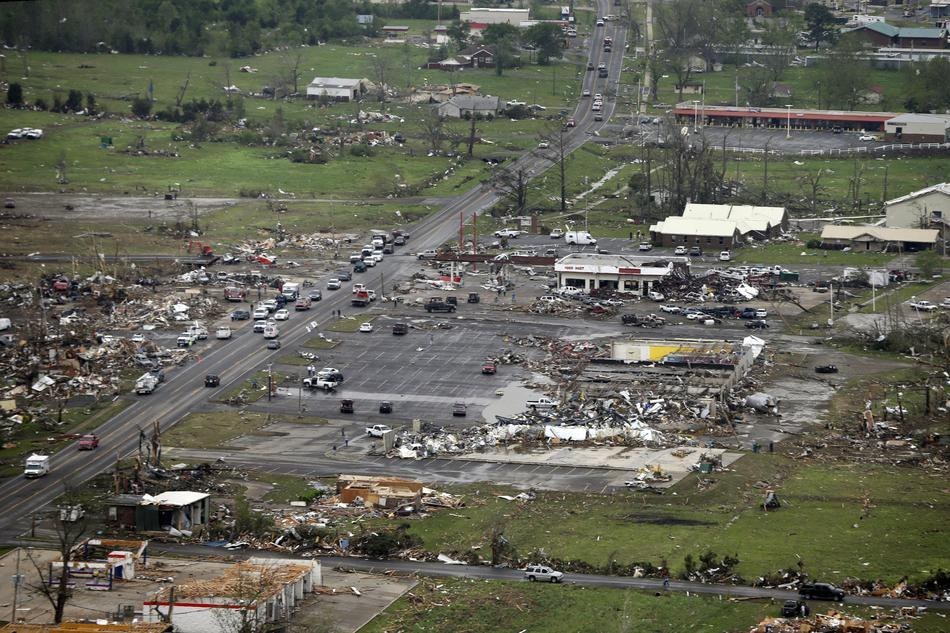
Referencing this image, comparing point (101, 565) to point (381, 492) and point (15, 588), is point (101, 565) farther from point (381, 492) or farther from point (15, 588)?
point (381, 492)

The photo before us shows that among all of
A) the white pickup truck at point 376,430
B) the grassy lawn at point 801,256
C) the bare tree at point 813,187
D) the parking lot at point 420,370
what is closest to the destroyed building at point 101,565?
the white pickup truck at point 376,430

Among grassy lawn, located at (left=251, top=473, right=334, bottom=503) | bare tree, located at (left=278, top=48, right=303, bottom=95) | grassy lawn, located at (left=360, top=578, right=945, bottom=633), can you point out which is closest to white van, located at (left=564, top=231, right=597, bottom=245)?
grassy lawn, located at (left=251, top=473, right=334, bottom=503)

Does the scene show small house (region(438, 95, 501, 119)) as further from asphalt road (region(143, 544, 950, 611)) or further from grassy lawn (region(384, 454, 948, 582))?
asphalt road (region(143, 544, 950, 611))

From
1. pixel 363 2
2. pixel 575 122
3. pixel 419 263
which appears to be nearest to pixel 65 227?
pixel 419 263

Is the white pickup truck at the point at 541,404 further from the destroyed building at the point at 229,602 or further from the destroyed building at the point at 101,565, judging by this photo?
the destroyed building at the point at 229,602

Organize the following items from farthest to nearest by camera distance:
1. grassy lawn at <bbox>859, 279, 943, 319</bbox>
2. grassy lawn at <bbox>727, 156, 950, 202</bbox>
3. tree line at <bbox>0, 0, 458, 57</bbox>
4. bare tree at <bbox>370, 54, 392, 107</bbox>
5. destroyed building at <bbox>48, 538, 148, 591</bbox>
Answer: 1. tree line at <bbox>0, 0, 458, 57</bbox>
2. bare tree at <bbox>370, 54, 392, 107</bbox>
3. grassy lawn at <bbox>727, 156, 950, 202</bbox>
4. grassy lawn at <bbox>859, 279, 943, 319</bbox>
5. destroyed building at <bbox>48, 538, 148, 591</bbox>

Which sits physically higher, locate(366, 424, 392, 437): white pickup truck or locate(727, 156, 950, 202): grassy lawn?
locate(727, 156, 950, 202): grassy lawn
